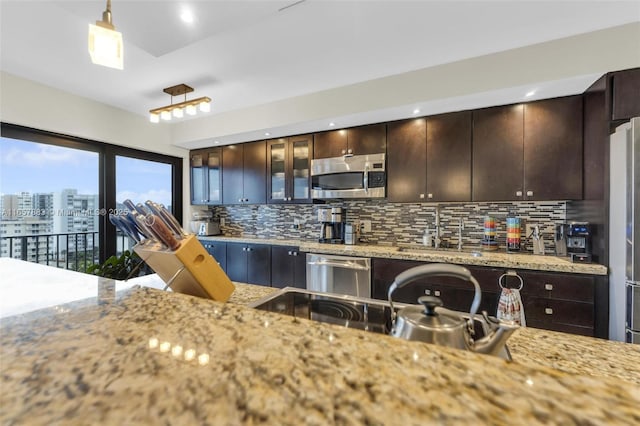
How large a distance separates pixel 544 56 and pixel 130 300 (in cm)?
295

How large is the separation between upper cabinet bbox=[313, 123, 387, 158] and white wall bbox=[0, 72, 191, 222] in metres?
2.27

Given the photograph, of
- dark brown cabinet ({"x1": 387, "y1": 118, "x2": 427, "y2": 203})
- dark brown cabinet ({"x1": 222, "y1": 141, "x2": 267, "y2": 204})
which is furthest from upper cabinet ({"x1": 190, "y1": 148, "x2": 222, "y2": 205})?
dark brown cabinet ({"x1": 387, "y1": 118, "x2": 427, "y2": 203})

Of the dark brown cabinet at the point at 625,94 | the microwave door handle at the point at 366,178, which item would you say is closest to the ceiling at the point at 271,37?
the dark brown cabinet at the point at 625,94

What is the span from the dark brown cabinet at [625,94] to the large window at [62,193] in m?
4.86

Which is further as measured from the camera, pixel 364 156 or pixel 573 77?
pixel 364 156

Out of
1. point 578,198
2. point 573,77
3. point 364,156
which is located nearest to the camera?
point 573,77

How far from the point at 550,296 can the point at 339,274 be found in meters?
1.74

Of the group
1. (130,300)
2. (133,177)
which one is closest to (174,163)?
(133,177)

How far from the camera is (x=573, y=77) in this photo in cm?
204

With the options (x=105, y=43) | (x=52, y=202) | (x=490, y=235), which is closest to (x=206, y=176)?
(x=52, y=202)

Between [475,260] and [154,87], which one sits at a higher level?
[154,87]

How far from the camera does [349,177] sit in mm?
3207

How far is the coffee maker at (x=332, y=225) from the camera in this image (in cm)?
337

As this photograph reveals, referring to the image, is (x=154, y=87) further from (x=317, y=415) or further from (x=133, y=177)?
(x=317, y=415)
